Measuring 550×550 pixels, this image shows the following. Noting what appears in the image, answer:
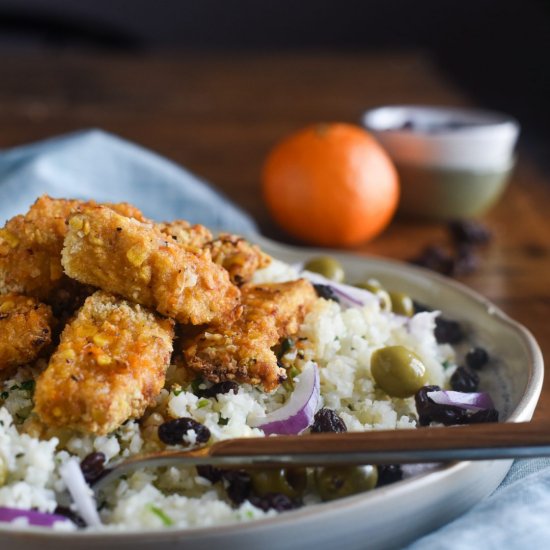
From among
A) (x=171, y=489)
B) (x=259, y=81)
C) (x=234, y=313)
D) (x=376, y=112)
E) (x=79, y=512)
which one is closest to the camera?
(x=79, y=512)

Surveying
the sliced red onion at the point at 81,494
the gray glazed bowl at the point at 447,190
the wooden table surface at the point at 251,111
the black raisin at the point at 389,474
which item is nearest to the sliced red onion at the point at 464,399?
the black raisin at the point at 389,474

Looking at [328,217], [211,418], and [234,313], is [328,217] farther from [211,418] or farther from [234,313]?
[211,418]

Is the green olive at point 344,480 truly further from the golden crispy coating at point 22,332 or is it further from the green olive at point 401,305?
the green olive at point 401,305

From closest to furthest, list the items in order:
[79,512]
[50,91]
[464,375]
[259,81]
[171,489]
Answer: [79,512], [171,489], [464,375], [50,91], [259,81]

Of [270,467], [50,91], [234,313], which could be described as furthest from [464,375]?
[50,91]

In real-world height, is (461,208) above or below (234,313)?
below

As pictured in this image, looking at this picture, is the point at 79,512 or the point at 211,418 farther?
the point at 211,418
